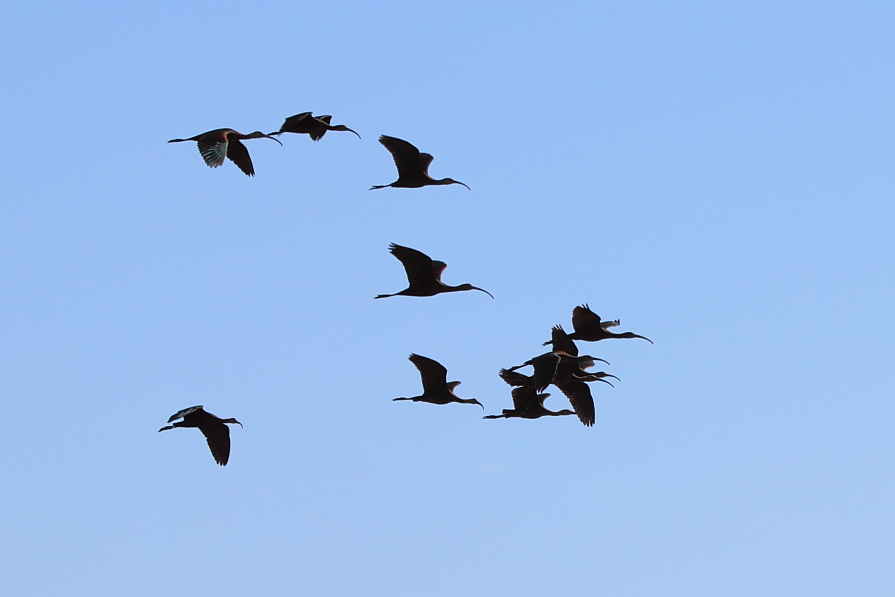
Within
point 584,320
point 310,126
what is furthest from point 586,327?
point 310,126

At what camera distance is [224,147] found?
31.7 meters

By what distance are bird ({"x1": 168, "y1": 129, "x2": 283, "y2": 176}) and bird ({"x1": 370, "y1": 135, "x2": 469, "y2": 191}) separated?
93.8 inches

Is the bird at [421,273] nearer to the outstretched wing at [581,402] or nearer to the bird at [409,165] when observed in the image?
the bird at [409,165]

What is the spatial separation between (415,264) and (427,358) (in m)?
2.16

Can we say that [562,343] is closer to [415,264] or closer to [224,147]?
[415,264]

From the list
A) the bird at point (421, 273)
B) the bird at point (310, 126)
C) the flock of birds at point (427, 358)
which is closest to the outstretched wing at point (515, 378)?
the flock of birds at point (427, 358)

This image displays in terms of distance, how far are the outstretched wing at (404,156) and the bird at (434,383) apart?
3.82 metres

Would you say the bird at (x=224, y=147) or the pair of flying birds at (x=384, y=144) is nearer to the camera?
the bird at (x=224, y=147)

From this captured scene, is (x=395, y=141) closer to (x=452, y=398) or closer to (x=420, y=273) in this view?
(x=420, y=273)

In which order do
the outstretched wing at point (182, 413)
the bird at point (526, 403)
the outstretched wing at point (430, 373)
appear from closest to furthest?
the outstretched wing at point (182, 413) < the outstretched wing at point (430, 373) < the bird at point (526, 403)

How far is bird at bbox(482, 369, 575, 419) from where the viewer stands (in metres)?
36.4

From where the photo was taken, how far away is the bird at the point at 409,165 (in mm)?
33812

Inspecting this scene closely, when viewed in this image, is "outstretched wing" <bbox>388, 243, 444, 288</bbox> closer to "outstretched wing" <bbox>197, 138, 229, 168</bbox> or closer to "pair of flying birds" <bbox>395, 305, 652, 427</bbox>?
"pair of flying birds" <bbox>395, 305, 652, 427</bbox>

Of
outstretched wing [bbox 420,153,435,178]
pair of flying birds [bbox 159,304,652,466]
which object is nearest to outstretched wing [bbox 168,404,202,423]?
pair of flying birds [bbox 159,304,652,466]
